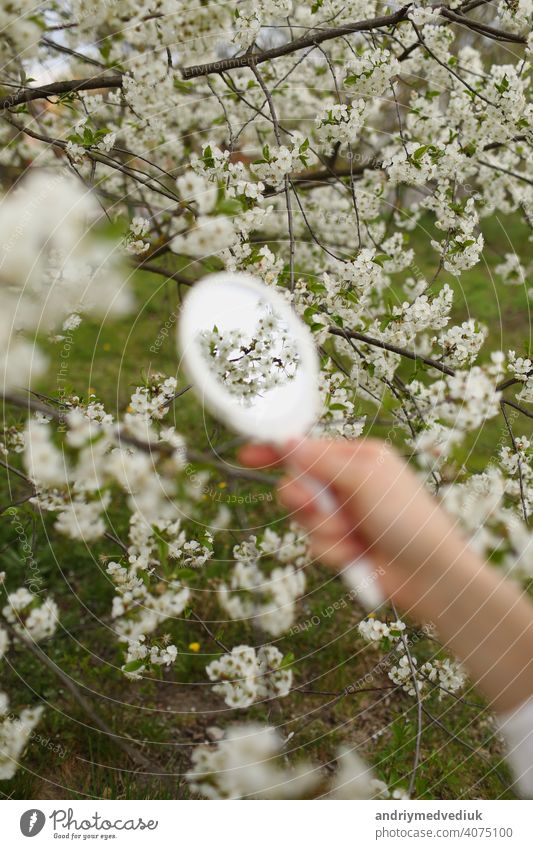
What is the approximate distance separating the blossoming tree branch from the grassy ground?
0.16 ft

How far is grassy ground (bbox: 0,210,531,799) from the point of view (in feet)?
4.86

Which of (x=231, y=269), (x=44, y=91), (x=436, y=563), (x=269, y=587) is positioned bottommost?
(x=436, y=563)

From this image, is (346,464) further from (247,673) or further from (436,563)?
(247,673)

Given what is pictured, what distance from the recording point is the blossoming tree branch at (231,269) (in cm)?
126

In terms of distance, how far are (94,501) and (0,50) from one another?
3.62 ft

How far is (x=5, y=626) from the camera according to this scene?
1.67m

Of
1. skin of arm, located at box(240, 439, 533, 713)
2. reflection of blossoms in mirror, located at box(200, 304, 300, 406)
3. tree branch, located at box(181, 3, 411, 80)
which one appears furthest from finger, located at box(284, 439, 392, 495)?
tree branch, located at box(181, 3, 411, 80)
